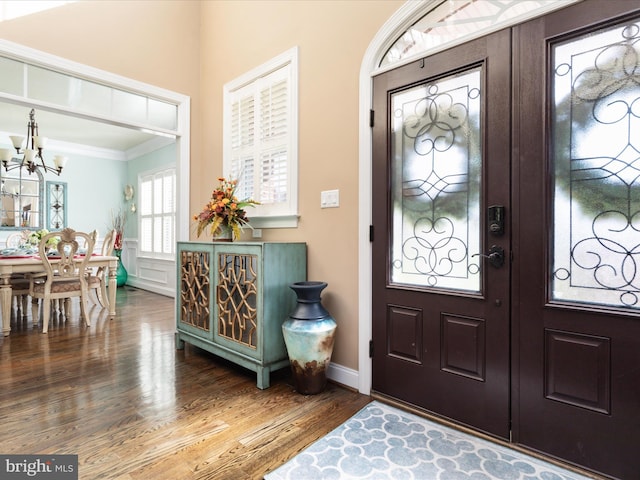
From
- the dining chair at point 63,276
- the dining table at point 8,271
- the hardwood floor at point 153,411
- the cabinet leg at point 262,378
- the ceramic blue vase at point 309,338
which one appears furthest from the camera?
the dining chair at point 63,276

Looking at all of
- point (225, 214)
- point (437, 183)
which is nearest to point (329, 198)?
point (437, 183)

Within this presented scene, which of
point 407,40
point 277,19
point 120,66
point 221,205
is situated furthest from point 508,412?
point 120,66

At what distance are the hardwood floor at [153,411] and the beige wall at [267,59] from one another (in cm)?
64

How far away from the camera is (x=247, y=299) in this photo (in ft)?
8.16

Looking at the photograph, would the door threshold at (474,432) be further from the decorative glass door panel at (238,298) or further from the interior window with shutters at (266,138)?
the interior window with shutters at (266,138)

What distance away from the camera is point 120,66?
3312 millimetres

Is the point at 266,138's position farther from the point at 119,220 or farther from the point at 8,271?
the point at 119,220

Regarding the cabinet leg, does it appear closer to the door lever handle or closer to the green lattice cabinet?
the green lattice cabinet

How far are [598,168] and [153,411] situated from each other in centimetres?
262

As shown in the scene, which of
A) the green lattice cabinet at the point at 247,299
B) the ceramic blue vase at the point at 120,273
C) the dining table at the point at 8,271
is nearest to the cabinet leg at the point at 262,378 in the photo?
the green lattice cabinet at the point at 247,299

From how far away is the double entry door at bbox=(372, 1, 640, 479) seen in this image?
148cm

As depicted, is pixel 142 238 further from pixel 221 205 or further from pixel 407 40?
pixel 407 40

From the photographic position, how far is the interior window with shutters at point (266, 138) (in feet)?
9.25

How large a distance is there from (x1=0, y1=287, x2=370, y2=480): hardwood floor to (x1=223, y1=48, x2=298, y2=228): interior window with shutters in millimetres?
1326
